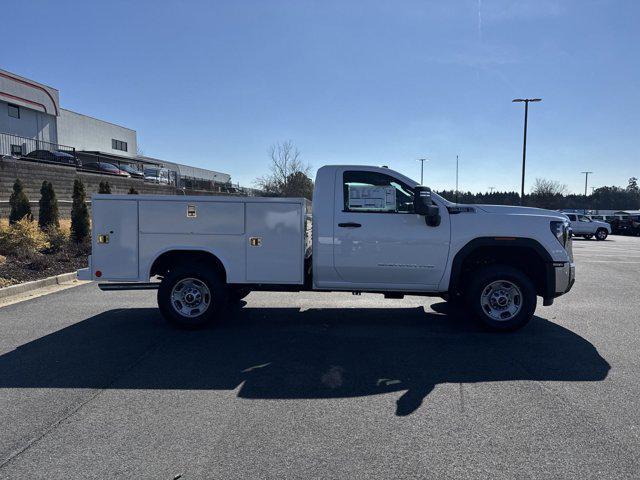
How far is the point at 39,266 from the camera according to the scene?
10477 millimetres

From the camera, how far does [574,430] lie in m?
3.62

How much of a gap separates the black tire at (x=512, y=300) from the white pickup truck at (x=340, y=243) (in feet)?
0.04

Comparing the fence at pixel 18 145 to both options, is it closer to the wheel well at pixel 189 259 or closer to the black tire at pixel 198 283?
the wheel well at pixel 189 259

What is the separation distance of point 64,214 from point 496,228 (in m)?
18.6

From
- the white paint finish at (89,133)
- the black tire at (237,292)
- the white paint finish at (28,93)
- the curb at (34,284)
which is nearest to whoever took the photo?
the black tire at (237,292)

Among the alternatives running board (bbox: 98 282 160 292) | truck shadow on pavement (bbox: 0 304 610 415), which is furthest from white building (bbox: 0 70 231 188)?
truck shadow on pavement (bbox: 0 304 610 415)

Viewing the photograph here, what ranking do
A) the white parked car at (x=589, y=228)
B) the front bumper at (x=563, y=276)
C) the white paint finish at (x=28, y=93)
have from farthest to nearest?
the white paint finish at (x=28, y=93) → the white parked car at (x=589, y=228) → the front bumper at (x=563, y=276)

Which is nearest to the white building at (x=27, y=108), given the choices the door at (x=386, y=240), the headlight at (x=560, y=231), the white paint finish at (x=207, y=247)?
the white paint finish at (x=207, y=247)

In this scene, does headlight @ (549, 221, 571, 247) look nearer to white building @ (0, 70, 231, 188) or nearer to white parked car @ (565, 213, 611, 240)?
white parked car @ (565, 213, 611, 240)

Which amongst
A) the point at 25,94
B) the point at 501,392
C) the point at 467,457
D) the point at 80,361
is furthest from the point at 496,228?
the point at 25,94

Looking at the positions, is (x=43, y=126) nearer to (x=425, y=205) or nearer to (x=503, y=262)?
(x=425, y=205)

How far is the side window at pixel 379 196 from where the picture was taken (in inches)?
249

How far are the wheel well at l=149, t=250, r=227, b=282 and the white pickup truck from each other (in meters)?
0.07

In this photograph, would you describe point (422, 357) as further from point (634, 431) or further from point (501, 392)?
point (634, 431)
